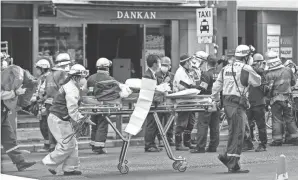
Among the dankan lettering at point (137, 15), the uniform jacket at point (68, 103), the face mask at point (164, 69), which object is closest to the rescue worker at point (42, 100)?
the face mask at point (164, 69)

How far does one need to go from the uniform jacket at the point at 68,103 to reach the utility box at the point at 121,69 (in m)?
11.8

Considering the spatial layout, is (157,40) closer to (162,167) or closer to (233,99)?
(162,167)

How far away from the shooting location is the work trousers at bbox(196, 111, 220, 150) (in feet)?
48.3

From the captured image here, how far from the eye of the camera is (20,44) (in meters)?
22.5

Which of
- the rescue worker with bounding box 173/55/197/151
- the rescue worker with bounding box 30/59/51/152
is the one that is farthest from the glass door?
the rescue worker with bounding box 173/55/197/151

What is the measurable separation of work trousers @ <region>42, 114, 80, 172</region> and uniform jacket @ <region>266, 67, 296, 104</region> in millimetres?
5442

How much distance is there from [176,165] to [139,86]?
132cm

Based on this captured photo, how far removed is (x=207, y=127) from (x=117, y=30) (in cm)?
1000

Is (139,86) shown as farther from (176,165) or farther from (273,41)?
(273,41)

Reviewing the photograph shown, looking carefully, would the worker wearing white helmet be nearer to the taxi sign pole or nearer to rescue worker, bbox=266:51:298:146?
rescue worker, bbox=266:51:298:146

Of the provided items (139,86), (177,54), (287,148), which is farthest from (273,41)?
(139,86)

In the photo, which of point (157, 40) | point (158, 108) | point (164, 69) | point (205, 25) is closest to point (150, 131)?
point (164, 69)

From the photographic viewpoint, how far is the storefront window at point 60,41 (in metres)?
22.8

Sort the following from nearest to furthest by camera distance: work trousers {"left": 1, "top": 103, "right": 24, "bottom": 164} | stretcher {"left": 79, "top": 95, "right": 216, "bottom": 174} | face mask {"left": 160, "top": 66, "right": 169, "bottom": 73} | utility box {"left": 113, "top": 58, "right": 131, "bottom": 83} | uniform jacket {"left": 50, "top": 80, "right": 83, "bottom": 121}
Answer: uniform jacket {"left": 50, "top": 80, "right": 83, "bottom": 121}, stretcher {"left": 79, "top": 95, "right": 216, "bottom": 174}, work trousers {"left": 1, "top": 103, "right": 24, "bottom": 164}, face mask {"left": 160, "top": 66, "right": 169, "bottom": 73}, utility box {"left": 113, "top": 58, "right": 131, "bottom": 83}
